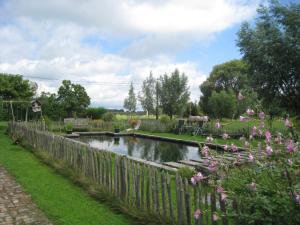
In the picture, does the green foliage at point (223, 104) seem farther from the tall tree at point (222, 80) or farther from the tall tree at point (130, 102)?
the tall tree at point (222, 80)

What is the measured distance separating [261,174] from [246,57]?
10.4m

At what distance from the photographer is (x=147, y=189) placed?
4.96m

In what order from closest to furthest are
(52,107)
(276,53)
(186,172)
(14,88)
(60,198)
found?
(60,198) → (186,172) → (276,53) → (14,88) → (52,107)

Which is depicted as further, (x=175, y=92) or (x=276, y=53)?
(x=175, y=92)

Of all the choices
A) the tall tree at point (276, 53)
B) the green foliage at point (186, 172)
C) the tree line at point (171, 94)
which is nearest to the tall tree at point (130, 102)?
the tree line at point (171, 94)

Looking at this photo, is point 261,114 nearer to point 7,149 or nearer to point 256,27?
point 256,27

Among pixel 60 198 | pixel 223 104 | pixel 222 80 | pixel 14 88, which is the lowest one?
pixel 60 198

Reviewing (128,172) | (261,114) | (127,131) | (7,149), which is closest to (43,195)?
(128,172)

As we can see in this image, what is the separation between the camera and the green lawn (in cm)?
505

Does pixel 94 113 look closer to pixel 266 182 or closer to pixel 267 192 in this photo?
pixel 266 182

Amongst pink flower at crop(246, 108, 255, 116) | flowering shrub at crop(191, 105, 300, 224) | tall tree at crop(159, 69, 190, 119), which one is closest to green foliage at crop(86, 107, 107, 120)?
tall tree at crop(159, 69, 190, 119)

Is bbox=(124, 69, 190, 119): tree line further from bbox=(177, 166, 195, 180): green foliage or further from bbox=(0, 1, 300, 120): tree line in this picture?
bbox=(177, 166, 195, 180): green foliage

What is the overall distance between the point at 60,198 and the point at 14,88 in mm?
22283

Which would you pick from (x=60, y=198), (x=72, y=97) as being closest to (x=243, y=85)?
(x=60, y=198)
